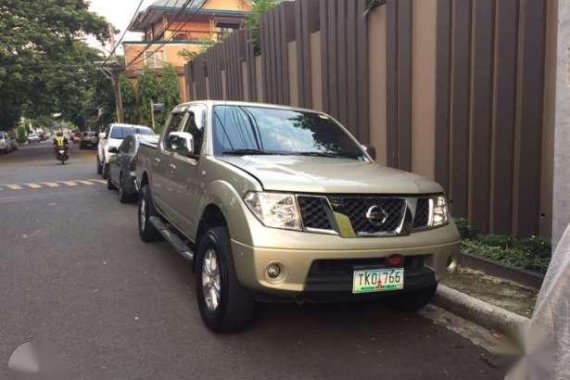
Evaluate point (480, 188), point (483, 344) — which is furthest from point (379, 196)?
point (480, 188)

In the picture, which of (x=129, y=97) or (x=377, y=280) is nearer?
(x=377, y=280)

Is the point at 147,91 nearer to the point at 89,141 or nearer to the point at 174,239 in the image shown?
the point at 89,141

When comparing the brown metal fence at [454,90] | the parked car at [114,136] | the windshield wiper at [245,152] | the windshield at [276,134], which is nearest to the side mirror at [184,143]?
the windshield at [276,134]

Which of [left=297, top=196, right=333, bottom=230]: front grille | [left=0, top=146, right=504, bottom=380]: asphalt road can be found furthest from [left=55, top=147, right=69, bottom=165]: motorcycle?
[left=297, top=196, right=333, bottom=230]: front grille

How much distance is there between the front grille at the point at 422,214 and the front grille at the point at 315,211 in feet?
2.42

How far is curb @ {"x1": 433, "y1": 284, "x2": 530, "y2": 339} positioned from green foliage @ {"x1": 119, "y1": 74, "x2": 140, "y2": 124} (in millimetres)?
31422

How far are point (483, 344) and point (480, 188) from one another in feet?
8.67

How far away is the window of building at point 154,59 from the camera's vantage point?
33.9m

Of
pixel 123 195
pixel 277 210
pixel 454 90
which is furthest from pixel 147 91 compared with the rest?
pixel 277 210

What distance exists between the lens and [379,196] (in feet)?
12.7

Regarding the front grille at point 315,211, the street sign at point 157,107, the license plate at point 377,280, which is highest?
the street sign at point 157,107

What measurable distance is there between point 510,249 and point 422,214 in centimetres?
214

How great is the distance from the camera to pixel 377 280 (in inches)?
149

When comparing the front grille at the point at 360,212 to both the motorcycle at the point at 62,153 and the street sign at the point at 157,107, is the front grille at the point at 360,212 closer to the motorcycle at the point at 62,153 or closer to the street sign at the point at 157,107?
the motorcycle at the point at 62,153
